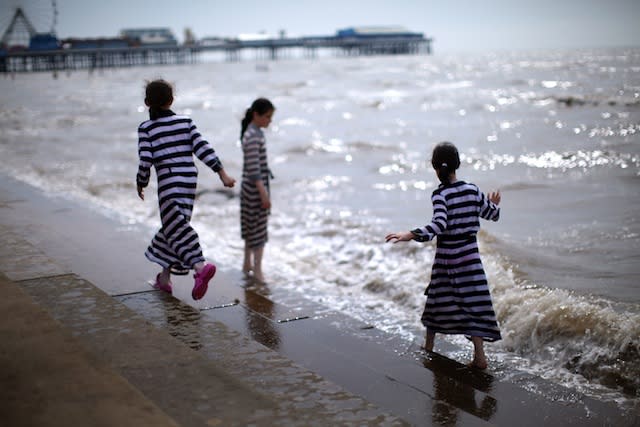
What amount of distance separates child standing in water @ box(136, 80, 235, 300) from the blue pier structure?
83.9m

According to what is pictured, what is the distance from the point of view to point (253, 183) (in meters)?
5.82

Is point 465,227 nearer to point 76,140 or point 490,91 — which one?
point 76,140

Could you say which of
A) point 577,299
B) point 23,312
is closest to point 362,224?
point 577,299

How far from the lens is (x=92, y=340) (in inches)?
128

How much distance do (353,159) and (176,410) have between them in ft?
44.7

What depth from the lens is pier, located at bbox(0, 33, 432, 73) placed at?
9304cm

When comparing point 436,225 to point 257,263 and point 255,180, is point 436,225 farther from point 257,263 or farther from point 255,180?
point 257,263

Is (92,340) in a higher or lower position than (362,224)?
higher

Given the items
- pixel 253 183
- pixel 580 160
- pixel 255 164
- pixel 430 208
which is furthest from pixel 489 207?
pixel 580 160

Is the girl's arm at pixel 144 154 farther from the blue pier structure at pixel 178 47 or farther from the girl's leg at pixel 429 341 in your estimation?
the blue pier structure at pixel 178 47

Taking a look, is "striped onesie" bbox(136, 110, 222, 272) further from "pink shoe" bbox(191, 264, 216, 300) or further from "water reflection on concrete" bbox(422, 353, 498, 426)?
"water reflection on concrete" bbox(422, 353, 498, 426)

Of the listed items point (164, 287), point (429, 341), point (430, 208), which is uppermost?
point (164, 287)

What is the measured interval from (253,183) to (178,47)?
123494mm

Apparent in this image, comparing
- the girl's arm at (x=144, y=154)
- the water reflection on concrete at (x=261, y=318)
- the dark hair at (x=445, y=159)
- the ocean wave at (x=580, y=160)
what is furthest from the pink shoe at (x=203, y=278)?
the ocean wave at (x=580, y=160)
